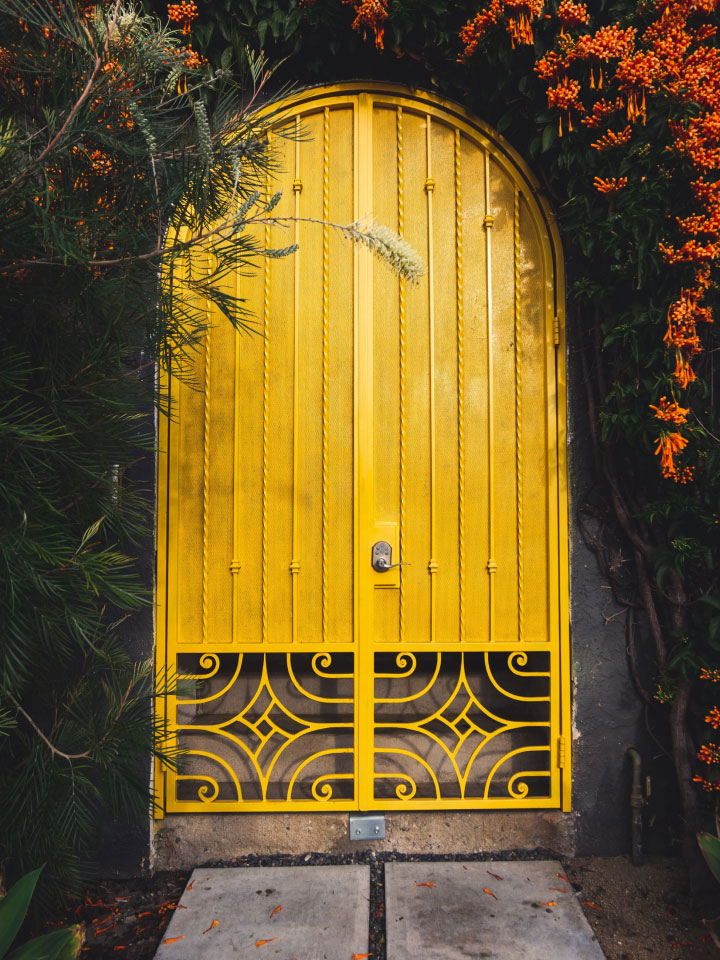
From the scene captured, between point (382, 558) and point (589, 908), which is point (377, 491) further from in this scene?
point (589, 908)

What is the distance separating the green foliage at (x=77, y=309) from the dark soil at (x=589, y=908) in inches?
12.8

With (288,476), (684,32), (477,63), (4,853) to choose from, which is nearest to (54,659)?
(4,853)

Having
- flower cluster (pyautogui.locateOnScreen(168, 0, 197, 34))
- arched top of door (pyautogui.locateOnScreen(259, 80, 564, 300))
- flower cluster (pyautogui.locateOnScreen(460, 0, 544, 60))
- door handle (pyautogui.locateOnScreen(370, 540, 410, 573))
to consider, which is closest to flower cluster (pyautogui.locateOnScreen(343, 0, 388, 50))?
arched top of door (pyautogui.locateOnScreen(259, 80, 564, 300))

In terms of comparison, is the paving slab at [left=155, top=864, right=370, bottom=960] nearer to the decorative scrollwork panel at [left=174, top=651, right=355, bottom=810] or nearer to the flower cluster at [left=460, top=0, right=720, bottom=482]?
the decorative scrollwork panel at [left=174, top=651, right=355, bottom=810]

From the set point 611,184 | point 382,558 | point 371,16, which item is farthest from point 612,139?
point 382,558

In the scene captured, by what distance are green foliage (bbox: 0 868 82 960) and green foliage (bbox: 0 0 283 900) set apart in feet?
1.05

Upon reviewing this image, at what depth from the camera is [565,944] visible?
2.02 metres

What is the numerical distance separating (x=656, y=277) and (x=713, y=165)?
0.42 metres

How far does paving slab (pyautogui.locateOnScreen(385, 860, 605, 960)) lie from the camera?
78.7 inches

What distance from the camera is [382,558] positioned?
2.55 metres

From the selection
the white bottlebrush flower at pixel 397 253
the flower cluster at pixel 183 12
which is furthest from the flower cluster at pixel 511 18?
the white bottlebrush flower at pixel 397 253

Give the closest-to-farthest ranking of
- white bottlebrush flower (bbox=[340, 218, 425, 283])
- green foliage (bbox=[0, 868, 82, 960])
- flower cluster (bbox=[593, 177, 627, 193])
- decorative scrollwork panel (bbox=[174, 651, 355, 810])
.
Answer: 1. green foliage (bbox=[0, 868, 82, 960])
2. white bottlebrush flower (bbox=[340, 218, 425, 283])
3. flower cluster (bbox=[593, 177, 627, 193])
4. decorative scrollwork panel (bbox=[174, 651, 355, 810])

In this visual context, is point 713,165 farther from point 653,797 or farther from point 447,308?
point 653,797

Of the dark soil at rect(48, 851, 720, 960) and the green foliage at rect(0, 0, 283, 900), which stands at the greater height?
the green foliage at rect(0, 0, 283, 900)
